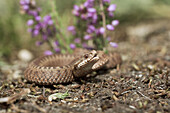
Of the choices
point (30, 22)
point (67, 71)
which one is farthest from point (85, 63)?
point (30, 22)

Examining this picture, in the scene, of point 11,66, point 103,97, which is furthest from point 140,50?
point 11,66

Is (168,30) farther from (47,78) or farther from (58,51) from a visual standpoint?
(47,78)

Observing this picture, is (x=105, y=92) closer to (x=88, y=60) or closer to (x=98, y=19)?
(x=88, y=60)

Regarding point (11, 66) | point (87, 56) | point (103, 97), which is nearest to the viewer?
point (103, 97)

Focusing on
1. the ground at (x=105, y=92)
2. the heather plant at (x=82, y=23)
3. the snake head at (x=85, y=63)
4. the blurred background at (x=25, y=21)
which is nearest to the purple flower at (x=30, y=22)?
the heather plant at (x=82, y=23)

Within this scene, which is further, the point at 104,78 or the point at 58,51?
the point at 58,51

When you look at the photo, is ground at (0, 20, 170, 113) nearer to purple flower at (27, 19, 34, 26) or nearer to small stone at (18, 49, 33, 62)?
small stone at (18, 49, 33, 62)
